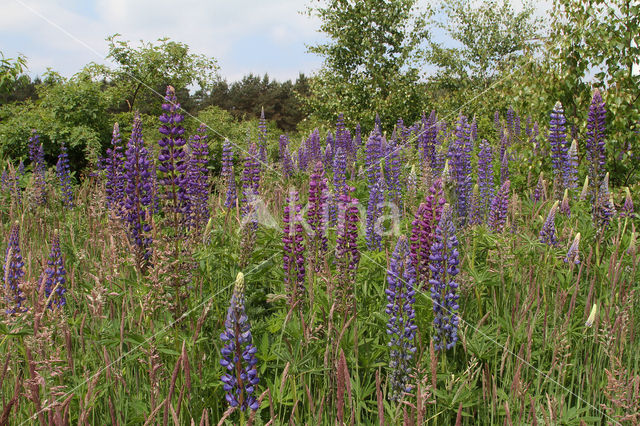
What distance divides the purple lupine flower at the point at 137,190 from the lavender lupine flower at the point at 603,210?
368 centimetres

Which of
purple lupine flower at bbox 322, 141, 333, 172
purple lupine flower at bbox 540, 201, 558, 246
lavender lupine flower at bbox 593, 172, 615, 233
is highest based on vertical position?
purple lupine flower at bbox 322, 141, 333, 172

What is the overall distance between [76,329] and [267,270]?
1325mm

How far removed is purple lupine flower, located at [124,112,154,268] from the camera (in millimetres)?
3666

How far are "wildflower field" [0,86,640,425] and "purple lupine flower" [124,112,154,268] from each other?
0.01m

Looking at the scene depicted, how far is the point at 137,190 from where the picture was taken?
3697 millimetres

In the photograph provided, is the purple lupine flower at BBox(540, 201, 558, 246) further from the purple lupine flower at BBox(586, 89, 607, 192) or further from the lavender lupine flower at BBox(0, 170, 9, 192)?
the lavender lupine flower at BBox(0, 170, 9, 192)

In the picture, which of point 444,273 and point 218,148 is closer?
point 444,273

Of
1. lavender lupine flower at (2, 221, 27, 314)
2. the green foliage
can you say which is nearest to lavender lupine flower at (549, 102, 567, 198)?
lavender lupine flower at (2, 221, 27, 314)

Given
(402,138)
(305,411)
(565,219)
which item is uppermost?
(402,138)

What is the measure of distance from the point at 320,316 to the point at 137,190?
1755 millimetres

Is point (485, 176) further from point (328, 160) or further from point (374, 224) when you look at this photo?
point (328, 160)

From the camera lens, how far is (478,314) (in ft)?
10.5

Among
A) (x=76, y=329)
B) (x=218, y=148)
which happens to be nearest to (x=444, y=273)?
(x=76, y=329)

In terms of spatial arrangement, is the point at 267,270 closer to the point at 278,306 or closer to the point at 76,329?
the point at 278,306
